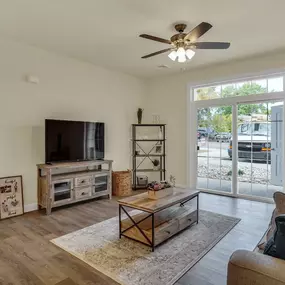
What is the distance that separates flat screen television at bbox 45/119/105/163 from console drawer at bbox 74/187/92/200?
0.56 meters

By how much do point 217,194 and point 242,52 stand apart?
2892 mm

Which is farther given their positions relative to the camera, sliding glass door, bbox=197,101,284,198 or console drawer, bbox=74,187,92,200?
sliding glass door, bbox=197,101,284,198

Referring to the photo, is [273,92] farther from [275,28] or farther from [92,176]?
[92,176]

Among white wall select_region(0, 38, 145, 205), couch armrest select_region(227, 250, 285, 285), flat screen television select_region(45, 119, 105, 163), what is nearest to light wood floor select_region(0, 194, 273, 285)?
white wall select_region(0, 38, 145, 205)

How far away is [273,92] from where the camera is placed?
14.0 ft

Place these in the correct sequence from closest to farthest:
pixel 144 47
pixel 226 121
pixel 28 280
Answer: pixel 28 280
pixel 144 47
pixel 226 121

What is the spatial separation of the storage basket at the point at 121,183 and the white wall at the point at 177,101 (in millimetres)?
1265

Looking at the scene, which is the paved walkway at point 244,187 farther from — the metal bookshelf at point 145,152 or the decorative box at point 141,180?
the decorative box at point 141,180

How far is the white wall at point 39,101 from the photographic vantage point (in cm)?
359

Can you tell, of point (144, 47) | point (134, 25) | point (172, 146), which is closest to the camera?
point (134, 25)

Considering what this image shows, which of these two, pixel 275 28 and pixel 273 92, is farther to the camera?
pixel 273 92

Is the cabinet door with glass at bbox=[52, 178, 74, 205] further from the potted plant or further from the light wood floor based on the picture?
the potted plant

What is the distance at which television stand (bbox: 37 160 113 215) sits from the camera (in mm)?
3703

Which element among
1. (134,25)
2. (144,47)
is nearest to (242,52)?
(144,47)
